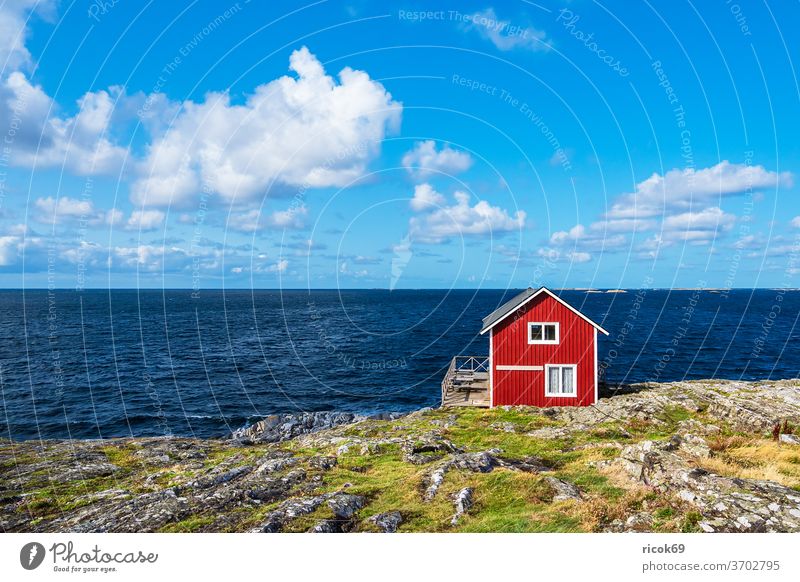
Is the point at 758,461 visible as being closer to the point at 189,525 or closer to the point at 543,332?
the point at 543,332

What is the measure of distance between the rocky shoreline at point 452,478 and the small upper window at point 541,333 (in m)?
5.60

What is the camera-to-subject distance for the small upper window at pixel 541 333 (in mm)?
31422

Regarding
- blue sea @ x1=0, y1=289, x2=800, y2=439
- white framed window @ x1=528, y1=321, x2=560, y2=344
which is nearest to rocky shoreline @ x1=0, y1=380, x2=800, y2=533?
white framed window @ x1=528, y1=321, x2=560, y2=344

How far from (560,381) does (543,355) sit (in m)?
2.32

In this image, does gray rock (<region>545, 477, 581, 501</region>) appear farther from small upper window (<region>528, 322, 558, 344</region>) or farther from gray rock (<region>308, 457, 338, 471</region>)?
small upper window (<region>528, 322, 558, 344</region>)

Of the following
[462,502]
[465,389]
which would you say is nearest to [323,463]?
[462,502]

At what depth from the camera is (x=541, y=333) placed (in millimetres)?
31594

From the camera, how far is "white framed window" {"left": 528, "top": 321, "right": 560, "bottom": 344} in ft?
103

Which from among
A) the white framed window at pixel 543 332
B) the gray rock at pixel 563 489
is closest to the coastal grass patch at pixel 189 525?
the gray rock at pixel 563 489

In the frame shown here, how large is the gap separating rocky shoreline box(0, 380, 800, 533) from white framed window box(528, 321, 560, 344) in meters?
5.58

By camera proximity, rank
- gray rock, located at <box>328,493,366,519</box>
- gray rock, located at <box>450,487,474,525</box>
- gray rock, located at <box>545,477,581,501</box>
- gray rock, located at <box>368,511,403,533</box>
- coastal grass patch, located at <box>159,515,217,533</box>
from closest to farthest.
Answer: gray rock, located at <box>368,511,403,533</box>, gray rock, located at <box>450,487,474,525</box>, coastal grass patch, located at <box>159,515,217,533</box>, gray rock, located at <box>328,493,366,519</box>, gray rock, located at <box>545,477,581,501</box>

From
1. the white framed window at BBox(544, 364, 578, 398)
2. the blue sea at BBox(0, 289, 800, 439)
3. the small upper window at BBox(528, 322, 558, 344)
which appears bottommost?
the blue sea at BBox(0, 289, 800, 439)

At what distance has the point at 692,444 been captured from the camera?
63.3ft
